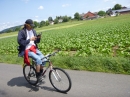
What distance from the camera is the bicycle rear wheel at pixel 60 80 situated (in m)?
4.75

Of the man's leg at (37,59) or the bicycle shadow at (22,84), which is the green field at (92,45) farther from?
the man's leg at (37,59)

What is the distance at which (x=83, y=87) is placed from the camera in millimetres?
5070

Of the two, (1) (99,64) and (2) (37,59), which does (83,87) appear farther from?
(1) (99,64)

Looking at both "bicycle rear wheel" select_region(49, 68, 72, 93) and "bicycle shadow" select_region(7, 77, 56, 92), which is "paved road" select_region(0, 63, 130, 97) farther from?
"bicycle rear wheel" select_region(49, 68, 72, 93)

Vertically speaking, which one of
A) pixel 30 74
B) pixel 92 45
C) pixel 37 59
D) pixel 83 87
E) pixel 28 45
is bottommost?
pixel 92 45

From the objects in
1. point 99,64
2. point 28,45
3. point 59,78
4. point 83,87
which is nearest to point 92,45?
point 99,64

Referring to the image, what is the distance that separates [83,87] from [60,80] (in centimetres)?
76

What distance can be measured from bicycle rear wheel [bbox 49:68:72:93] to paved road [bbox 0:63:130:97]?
0.50 feet

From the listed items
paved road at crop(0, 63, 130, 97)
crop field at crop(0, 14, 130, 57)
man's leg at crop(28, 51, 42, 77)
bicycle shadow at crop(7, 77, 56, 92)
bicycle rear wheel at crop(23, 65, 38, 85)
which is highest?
man's leg at crop(28, 51, 42, 77)

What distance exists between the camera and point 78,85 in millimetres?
5273

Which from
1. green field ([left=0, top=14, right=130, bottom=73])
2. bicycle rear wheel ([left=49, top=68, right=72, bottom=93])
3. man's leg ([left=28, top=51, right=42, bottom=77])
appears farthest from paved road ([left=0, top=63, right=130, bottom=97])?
green field ([left=0, top=14, right=130, bottom=73])

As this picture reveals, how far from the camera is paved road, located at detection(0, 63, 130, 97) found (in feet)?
15.0

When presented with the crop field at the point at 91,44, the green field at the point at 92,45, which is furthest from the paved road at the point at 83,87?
the crop field at the point at 91,44

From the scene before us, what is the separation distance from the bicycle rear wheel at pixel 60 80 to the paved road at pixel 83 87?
0.15 metres
